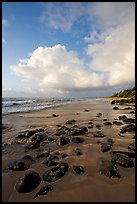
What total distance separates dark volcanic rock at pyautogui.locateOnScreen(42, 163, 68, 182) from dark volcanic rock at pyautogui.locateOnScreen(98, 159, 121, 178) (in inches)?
35.2

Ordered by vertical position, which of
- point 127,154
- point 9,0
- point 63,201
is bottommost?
point 63,201

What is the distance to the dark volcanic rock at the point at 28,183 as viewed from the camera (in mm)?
3656

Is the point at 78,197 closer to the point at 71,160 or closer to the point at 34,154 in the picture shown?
the point at 71,160

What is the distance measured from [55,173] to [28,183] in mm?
693

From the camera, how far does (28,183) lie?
12.5 ft

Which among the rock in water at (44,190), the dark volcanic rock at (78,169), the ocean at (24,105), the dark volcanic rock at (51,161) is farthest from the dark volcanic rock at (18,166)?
the ocean at (24,105)

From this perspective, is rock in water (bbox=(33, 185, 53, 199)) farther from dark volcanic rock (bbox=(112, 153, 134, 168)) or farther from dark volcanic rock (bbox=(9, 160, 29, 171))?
dark volcanic rock (bbox=(112, 153, 134, 168))

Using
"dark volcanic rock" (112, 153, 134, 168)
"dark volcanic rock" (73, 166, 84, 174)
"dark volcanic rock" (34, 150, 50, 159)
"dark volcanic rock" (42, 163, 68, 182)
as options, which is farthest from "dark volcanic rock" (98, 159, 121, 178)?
"dark volcanic rock" (34, 150, 50, 159)

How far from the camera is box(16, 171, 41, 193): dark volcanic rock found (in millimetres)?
3656

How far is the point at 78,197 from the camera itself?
340 cm

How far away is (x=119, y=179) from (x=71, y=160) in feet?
5.05

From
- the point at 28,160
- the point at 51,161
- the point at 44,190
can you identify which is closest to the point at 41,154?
the point at 28,160

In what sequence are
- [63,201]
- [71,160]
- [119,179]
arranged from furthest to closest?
[71,160]
[119,179]
[63,201]

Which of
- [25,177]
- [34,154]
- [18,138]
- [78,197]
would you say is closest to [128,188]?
[78,197]
